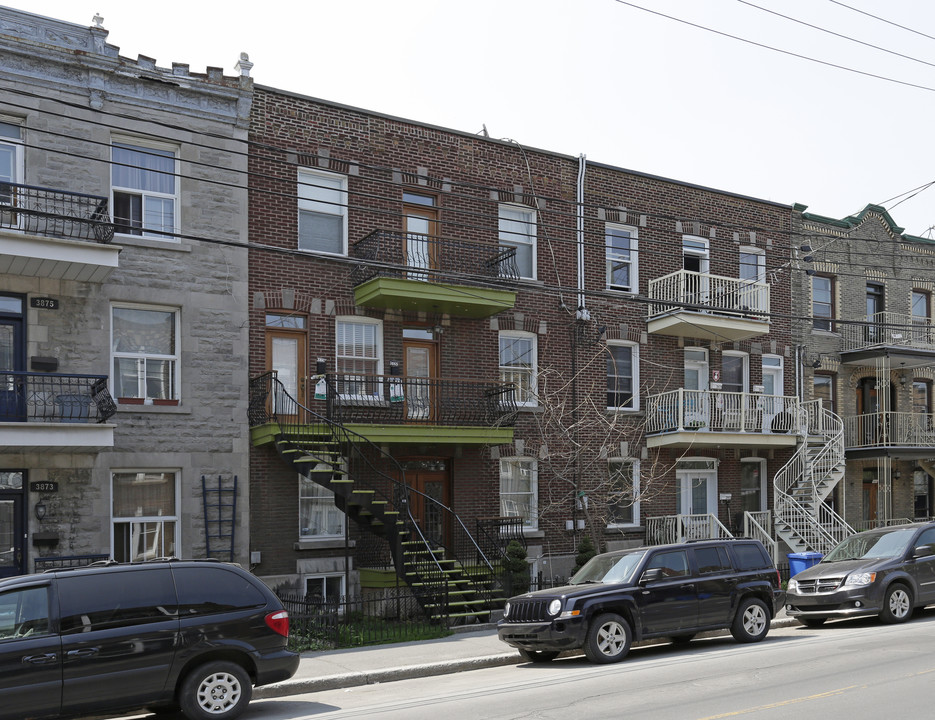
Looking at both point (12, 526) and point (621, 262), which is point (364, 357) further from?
point (621, 262)

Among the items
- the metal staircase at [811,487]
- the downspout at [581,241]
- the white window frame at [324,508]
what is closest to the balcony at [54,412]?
the white window frame at [324,508]

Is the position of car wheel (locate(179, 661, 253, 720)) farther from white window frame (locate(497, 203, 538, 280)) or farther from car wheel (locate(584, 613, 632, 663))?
white window frame (locate(497, 203, 538, 280))

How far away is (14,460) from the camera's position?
17.0 metres

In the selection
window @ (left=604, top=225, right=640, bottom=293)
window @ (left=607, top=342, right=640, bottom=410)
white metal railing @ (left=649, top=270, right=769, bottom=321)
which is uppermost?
window @ (left=604, top=225, right=640, bottom=293)

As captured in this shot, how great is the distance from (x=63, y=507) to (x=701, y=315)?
15754 millimetres

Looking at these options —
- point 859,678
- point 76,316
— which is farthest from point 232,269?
point 859,678

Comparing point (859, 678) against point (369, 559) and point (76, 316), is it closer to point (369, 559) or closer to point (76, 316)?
point (369, 559)

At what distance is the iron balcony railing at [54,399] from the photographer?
1650cm

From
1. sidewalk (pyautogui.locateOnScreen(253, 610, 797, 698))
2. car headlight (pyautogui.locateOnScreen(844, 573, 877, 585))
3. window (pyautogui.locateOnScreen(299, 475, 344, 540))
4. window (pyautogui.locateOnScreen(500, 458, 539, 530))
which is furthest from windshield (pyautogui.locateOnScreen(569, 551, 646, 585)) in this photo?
window (pyautogui.locateOnScreen(500, 458, 539, 530))

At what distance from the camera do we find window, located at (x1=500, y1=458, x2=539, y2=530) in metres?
22.9

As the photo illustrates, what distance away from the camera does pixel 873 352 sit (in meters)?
28.2

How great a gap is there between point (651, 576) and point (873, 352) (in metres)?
17.0

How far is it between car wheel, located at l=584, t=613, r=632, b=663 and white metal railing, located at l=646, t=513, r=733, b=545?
445 inches

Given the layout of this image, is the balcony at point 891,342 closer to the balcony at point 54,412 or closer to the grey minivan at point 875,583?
the grey minivan at point 875,583
